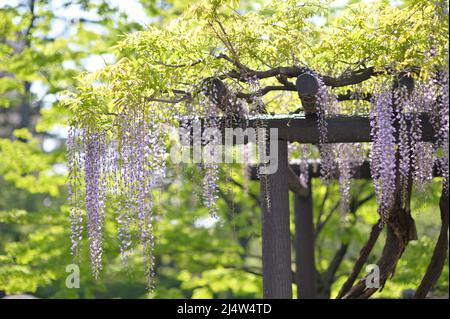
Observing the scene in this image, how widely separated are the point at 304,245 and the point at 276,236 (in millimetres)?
2889

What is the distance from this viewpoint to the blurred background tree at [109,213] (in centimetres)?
905

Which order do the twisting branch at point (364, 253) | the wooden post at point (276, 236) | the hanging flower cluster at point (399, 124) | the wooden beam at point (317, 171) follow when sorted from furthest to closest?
the wooden beam at point (317, 171)
the twisting branch at point (364, 253)
the wooden post at point (276, 236)
the hanging flower cluster at point (399, 124)

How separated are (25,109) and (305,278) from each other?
31.6 ft

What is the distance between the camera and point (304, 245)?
333 inches

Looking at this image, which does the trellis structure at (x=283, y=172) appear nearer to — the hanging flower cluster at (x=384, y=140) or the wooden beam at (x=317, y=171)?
the hanging flower cluster at (x=384, y=140)

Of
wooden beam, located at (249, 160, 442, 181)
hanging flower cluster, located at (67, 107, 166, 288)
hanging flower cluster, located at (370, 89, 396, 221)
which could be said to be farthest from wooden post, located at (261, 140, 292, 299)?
wooden beam, located at (249, 160, 442, 181)

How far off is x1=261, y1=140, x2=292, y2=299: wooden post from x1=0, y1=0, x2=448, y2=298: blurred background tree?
2.93 m

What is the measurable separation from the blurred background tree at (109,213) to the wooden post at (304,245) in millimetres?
812

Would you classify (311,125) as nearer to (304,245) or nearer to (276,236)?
(276,236)

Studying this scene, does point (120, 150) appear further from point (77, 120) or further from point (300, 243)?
point (300, 243)

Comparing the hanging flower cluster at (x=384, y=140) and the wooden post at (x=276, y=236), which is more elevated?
the hanging flower cluster at (x=384, y=140)

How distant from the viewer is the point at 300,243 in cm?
846
